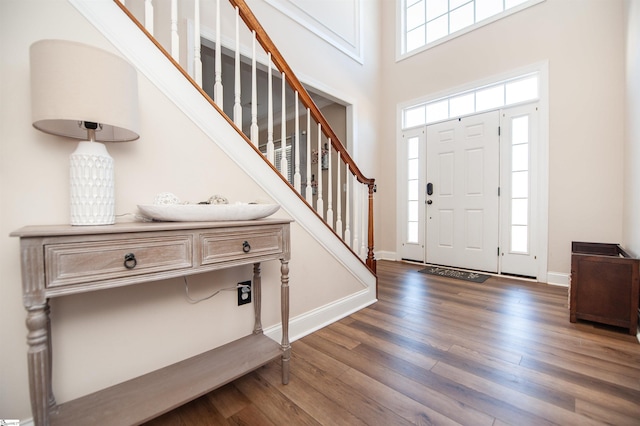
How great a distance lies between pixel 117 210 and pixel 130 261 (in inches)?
14.7

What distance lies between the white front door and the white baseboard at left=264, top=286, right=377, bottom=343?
183cm

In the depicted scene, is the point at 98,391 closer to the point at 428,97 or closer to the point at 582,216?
the point at 582,216

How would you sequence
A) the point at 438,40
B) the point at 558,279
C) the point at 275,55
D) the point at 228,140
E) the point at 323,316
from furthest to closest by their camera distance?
the point at 438,40 → the point at 558,279 → the point at 323,316 → the point at 275,55 → the point at 228,140

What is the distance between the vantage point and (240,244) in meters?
1.18

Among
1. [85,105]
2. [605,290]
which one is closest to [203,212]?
[85,105]

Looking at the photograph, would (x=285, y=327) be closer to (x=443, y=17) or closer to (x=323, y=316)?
(x=323, y=316)

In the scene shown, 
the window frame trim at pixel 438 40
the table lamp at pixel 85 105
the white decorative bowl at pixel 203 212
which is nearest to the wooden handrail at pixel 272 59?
the table lamp at pixel 85 105

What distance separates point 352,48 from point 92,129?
12.2 feet

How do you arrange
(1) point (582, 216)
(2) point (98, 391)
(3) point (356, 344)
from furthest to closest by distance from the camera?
(1) point (582, 216) < (3) point (356, 344) < (2) point (98, 391)

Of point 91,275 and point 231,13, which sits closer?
point 91,275

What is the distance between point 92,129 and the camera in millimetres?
1001

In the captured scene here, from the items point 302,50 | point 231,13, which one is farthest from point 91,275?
Answer: point 302,50

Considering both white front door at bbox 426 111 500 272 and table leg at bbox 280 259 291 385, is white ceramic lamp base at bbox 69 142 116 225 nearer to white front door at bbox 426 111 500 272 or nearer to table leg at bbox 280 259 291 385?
table leg at bbox 280 259 291 385

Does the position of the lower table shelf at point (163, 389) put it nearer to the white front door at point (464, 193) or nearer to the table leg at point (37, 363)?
the table leg at point (37, 363)
